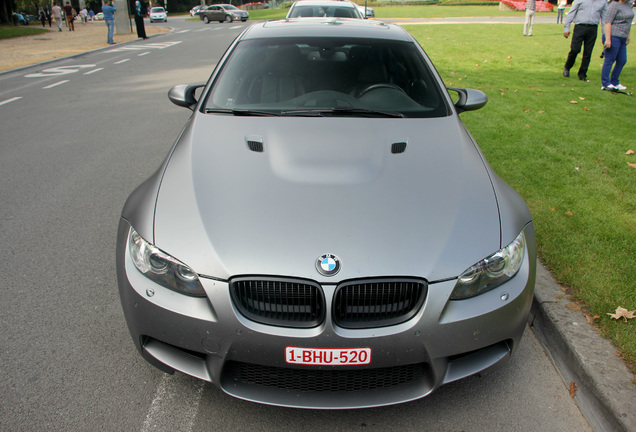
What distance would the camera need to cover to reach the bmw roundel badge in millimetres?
2098

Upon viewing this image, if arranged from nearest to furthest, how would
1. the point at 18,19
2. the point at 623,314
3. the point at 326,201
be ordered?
1. the point at 326,201
2. the point at 623,314
3. the point at 18,19

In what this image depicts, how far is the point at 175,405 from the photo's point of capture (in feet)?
8.12

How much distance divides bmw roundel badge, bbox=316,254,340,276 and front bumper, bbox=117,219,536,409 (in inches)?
A: 2.7

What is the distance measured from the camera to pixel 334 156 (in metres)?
2.78

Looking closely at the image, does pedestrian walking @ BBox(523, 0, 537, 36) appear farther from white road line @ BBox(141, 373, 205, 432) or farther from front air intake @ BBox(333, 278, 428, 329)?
white road line @ BBox(141, 373, 205, 432)

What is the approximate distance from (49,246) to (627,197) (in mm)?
4900

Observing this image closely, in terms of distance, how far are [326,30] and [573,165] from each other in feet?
10.3

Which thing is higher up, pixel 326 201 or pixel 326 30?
pixel 326 30

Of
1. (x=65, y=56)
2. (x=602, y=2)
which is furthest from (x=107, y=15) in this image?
(x=602, y=2)

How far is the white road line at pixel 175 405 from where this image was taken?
236cm

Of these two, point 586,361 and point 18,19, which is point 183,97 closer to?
point 586,361

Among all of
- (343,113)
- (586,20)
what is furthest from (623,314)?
(586,20)

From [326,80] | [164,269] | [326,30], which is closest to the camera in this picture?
[164,269]

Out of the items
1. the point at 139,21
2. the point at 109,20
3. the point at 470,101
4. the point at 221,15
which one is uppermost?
the point at 470,101
